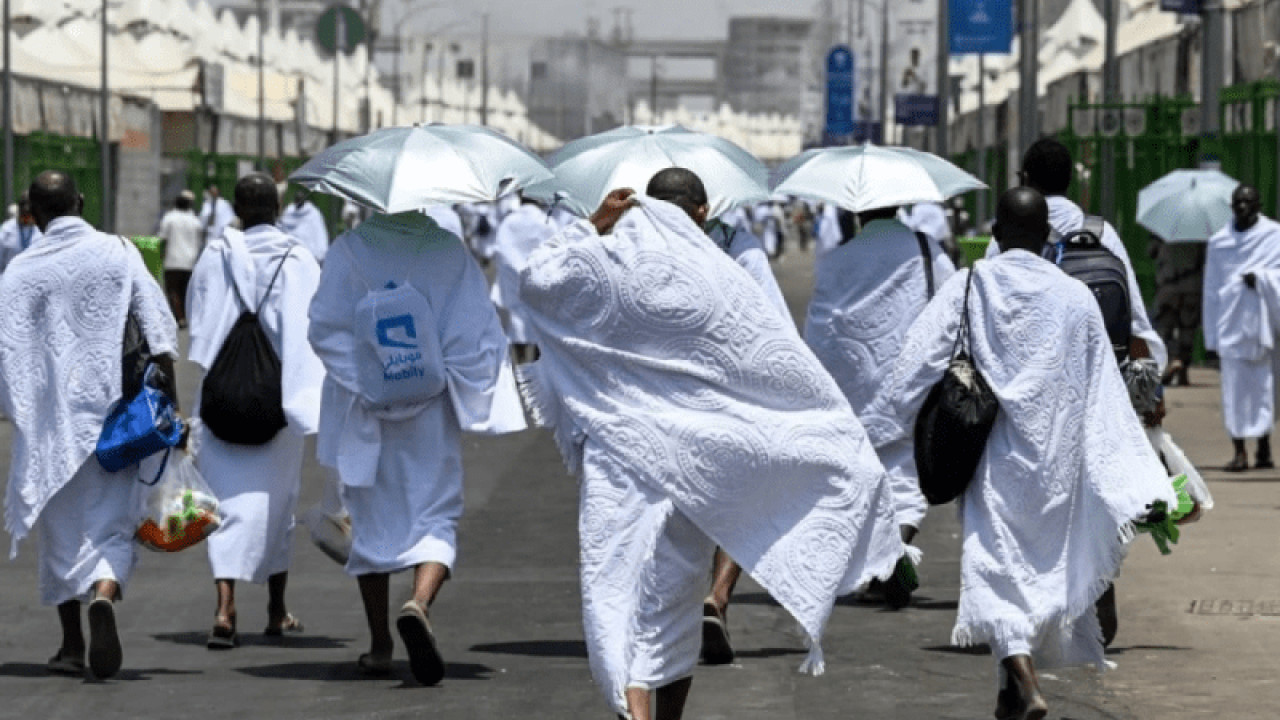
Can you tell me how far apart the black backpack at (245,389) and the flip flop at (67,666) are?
1.22 m

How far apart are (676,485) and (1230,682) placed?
269cm

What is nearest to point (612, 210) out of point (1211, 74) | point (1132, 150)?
point (1211, 74)

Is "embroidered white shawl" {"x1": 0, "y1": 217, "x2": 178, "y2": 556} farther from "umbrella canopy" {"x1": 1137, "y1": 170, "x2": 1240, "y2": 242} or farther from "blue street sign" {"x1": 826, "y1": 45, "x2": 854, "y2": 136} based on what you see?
"blue street sign" {"x1": 826, "y1": 45, "x2": 854, "y2": 136}

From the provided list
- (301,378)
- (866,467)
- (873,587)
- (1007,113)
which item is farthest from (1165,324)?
(1007,113)

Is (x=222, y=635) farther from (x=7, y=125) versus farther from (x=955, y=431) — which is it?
(x=7, y=125)

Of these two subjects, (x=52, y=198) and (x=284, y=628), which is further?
(x=284, y=628)

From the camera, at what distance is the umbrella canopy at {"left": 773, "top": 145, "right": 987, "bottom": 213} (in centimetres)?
1158

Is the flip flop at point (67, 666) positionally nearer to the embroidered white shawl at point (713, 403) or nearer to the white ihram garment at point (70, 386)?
the white ihram garment at point (70, 386)

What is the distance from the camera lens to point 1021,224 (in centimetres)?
823

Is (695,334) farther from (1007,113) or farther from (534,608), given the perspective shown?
(1007,113)

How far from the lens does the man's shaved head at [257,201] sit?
10.6 meters

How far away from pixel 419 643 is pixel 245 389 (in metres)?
1.70

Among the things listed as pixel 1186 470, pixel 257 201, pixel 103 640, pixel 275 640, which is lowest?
pixel 275 640

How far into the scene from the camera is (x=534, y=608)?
11.2m
